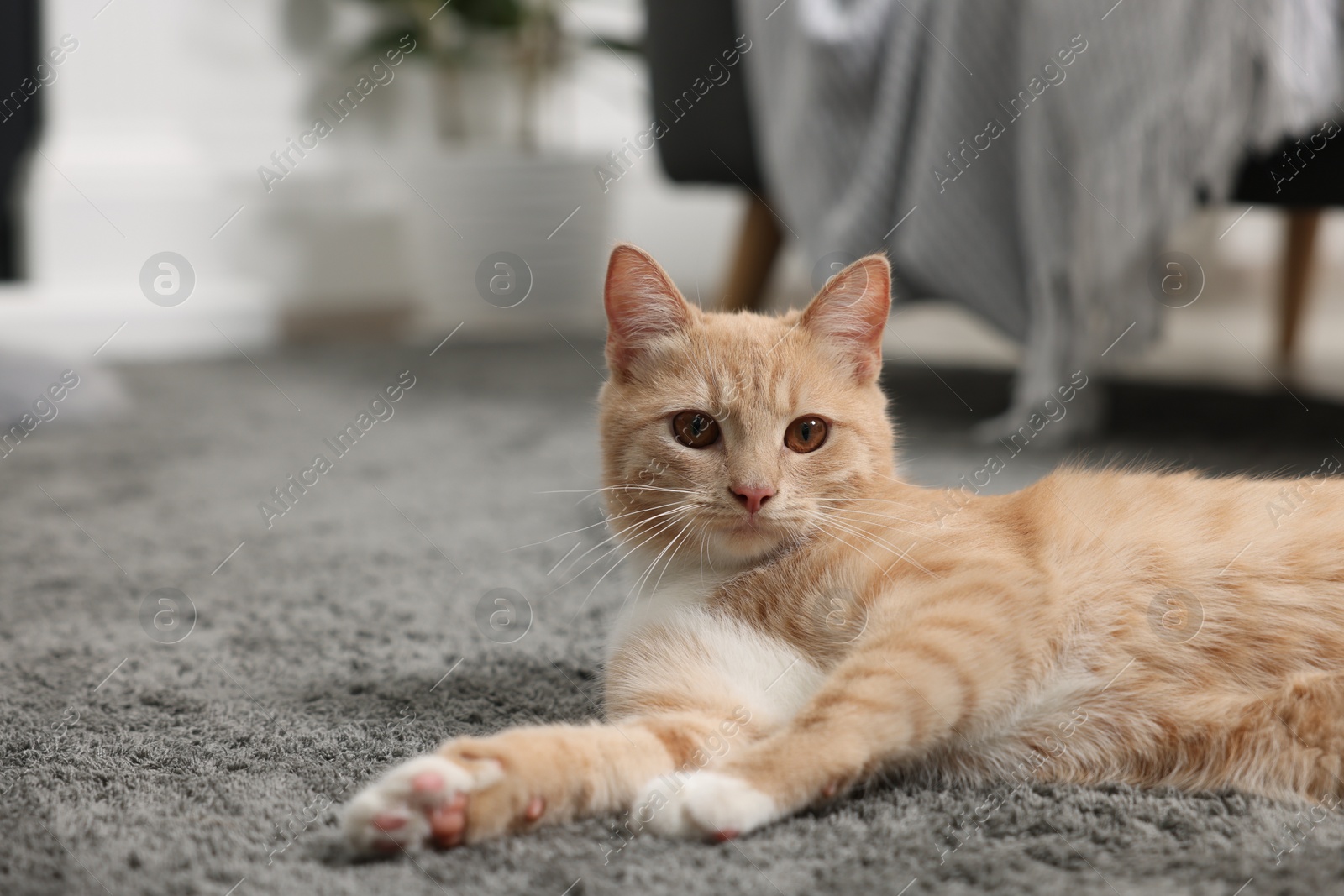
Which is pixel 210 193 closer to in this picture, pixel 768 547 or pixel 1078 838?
pixel 768 547

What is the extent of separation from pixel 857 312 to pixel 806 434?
169 millimetres

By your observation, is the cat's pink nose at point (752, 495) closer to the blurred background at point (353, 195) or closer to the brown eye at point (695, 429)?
the brown eye at point (695, 429)

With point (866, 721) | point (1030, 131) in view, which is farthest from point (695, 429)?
point (1030, 131)

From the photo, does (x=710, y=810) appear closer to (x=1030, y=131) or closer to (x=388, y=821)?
(x=388, y=821)

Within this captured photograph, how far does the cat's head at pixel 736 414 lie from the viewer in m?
1.15

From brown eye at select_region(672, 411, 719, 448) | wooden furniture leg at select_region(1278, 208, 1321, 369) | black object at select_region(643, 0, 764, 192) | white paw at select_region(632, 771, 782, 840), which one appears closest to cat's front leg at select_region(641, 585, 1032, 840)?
white paw at select_region(632, 771, 782, 840)

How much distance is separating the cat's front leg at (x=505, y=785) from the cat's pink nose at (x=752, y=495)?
25cm

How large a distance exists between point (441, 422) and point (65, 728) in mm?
1797

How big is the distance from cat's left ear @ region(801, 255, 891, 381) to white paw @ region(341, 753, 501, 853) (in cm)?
65

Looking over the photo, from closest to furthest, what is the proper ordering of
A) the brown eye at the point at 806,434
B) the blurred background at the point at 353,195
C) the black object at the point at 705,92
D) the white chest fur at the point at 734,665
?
the white chest fur at the point at 734,665, the brown eye at the point at 806,434, the black object at the point at 705,92, the blurred background at the point at 353,195

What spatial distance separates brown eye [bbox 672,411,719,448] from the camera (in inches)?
46.7

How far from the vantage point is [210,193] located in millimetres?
4105

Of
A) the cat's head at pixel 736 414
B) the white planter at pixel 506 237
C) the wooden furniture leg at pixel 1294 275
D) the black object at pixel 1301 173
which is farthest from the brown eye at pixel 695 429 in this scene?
the white planter at pixel 506 237

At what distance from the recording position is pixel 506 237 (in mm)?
4414
